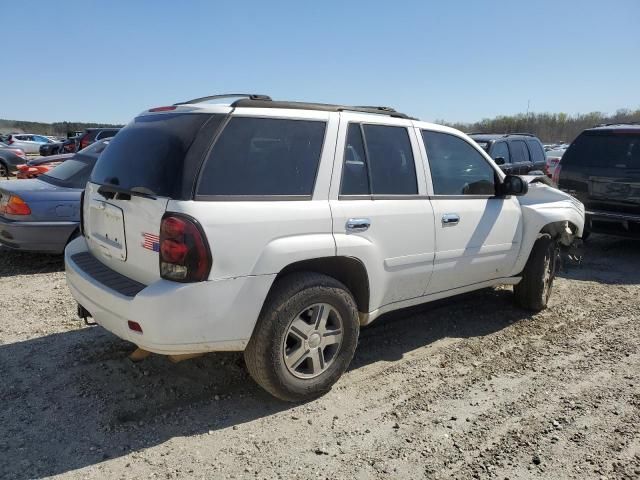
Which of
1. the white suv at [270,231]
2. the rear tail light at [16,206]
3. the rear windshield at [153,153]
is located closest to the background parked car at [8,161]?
the rear tail light at [16,206]

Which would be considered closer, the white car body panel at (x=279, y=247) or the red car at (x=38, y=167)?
the white car body panel at (x=279, y=247)

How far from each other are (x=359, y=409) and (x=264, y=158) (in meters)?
1.75

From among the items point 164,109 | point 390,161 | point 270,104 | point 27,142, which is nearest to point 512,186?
point 390,161

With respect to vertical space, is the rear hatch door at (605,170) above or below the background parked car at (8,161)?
above

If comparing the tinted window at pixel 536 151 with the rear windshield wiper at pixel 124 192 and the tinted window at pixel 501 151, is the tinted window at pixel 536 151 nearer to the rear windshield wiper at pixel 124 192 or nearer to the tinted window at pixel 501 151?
the tinted window at pixel 501 151

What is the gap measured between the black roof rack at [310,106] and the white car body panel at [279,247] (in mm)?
46

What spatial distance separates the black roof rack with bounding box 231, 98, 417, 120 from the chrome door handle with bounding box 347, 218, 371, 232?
0.80m

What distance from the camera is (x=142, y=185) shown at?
122 inches

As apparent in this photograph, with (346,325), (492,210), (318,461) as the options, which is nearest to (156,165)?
(346,325)

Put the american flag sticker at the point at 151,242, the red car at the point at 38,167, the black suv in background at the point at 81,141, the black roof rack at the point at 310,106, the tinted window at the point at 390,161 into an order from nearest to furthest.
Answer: the american flag sticker at the point at 151,242
the black roof rack at the point at 310,106
the tinted window at the point at 390,161
the red car at the point at 38,167
the black suv in background at the point at 81,141

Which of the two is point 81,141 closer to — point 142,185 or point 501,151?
point 501,151

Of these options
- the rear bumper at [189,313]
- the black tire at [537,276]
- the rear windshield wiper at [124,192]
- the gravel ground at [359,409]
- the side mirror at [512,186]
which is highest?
the rear windshield wiper at [124,192]

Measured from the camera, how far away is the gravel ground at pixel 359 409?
286cm

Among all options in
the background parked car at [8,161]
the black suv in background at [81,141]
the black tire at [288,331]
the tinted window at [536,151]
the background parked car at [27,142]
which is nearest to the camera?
the black tire at [288,331]
